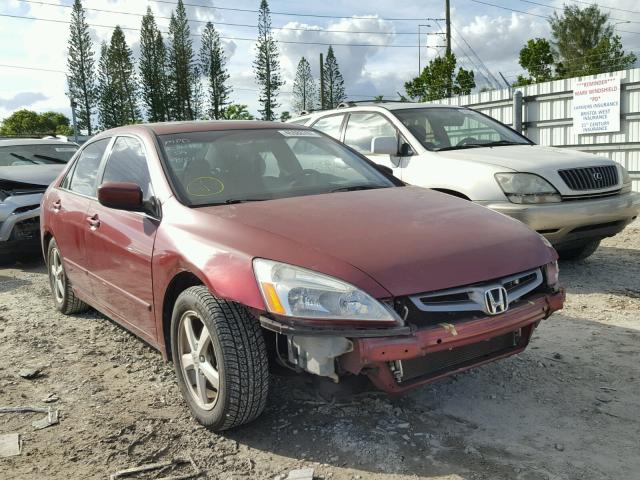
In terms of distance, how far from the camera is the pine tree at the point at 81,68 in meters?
58.8

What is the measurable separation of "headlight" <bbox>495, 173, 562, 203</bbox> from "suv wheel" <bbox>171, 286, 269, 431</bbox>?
3416mm

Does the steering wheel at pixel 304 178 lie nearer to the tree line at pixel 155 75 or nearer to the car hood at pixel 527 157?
the car hood at pixel 527 157

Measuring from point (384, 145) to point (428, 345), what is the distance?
3.90 meters

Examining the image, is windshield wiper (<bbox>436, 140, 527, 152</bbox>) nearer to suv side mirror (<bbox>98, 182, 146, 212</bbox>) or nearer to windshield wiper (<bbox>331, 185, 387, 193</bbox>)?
windshield wiper (<bbox>331, 185, 387, 193</bbox>)

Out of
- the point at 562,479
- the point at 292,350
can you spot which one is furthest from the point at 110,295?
the point at 562,479

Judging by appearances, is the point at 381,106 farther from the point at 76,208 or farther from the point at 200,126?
the point at 76,208

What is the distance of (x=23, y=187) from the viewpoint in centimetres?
810

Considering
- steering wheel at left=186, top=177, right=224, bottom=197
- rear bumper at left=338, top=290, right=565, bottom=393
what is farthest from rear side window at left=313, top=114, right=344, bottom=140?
rear bumper at left=338, top=290, right=565, bottom=393

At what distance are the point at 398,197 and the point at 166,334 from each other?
1469mm

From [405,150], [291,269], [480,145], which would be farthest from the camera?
[480,145]

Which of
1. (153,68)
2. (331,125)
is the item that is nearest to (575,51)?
(153,68)

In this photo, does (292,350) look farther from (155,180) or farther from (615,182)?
(615,182)

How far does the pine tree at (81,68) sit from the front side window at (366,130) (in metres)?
58.9

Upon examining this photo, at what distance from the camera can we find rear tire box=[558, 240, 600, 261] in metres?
6.36
